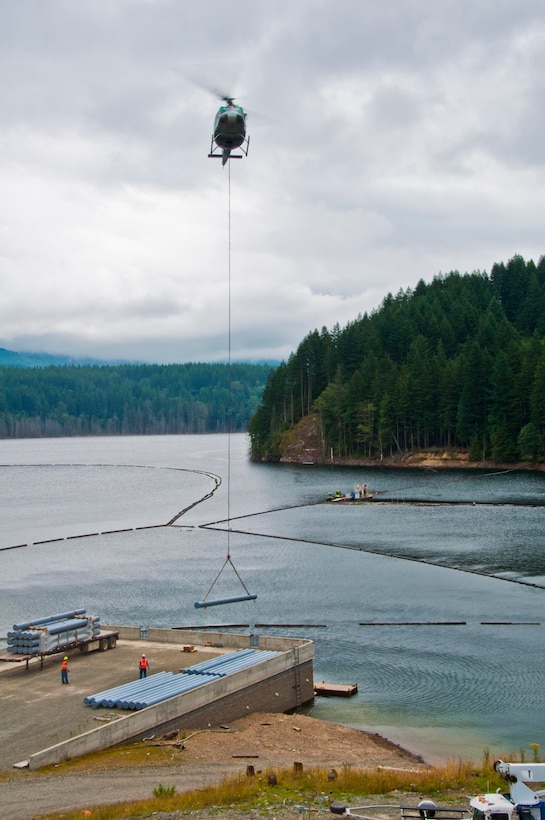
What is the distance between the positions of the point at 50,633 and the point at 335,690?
36.6 ft

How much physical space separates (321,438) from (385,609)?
118 metres

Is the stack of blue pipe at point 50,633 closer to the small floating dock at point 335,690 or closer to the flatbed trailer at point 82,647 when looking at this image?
the flatbed trailer at point 82,647

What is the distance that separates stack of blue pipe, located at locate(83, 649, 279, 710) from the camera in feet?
87.0

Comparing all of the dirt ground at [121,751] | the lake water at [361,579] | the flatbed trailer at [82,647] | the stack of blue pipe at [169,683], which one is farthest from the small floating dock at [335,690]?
the flatbed trailer at [82,647]

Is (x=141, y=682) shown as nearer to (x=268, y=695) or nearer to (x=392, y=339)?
(x=268, y=695)

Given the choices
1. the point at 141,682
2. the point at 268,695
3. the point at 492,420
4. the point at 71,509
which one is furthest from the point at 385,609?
the point at 492,420

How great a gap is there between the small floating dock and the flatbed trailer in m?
8.39

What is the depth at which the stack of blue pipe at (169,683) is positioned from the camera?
87.0 ft

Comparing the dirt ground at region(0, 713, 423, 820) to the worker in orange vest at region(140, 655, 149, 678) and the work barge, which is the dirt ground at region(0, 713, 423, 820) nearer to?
the work barge

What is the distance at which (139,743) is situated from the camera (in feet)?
82.8

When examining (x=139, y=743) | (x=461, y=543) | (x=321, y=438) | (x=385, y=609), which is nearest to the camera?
(x=139, y=743)

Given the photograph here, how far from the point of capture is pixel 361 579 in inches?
2163

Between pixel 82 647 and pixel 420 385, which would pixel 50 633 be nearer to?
pixel 82 647

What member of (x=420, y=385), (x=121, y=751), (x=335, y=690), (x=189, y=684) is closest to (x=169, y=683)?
(x=189, y=684)
